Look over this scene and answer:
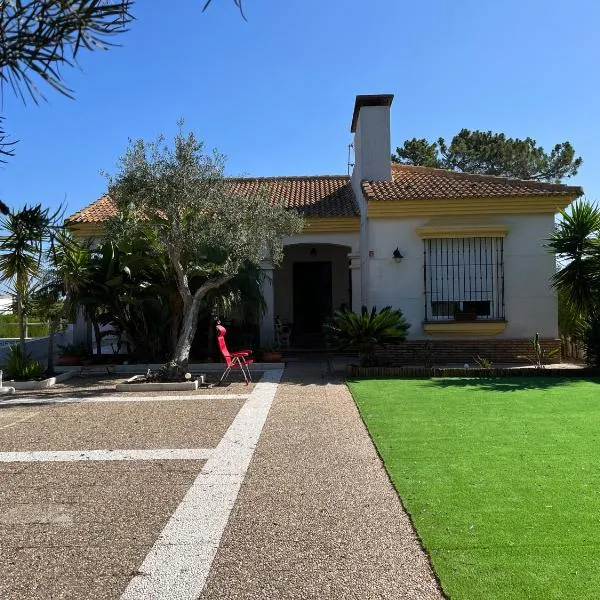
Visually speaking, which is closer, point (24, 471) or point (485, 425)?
point (24, 471)

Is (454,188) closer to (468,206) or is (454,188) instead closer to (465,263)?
(468,206)

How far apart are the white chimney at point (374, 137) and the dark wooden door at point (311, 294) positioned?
4.28 metres

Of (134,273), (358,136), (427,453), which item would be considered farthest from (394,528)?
(358,136)

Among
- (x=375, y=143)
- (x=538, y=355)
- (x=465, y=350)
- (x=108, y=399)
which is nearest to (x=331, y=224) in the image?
(x=375, y=143)

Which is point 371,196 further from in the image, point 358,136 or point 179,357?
point 179,357

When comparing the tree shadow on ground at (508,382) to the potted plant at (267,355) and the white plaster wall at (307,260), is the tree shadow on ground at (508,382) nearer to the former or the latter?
the potted plant at (267,355)

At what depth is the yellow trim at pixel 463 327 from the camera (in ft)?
45.9

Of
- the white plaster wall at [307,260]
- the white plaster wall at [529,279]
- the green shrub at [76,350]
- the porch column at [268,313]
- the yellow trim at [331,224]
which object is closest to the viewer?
the white plaster wall at [529,279]

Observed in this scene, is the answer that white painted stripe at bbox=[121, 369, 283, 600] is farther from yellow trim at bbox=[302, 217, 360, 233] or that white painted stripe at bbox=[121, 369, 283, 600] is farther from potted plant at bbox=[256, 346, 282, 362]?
yellow trim at bbox=[302, 217, 360, 233]

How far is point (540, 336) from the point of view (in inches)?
559

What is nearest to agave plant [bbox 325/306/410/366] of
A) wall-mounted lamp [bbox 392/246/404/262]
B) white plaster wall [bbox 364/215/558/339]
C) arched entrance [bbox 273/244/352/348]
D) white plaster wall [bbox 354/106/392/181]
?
white plaster wall [bbox 364/215/558/339]

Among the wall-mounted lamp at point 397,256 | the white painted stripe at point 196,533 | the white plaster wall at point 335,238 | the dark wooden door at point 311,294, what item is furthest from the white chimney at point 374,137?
the white painted stripe at point 196,533

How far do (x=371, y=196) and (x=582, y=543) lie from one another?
36.8 feet

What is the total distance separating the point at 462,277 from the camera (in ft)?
47.5
